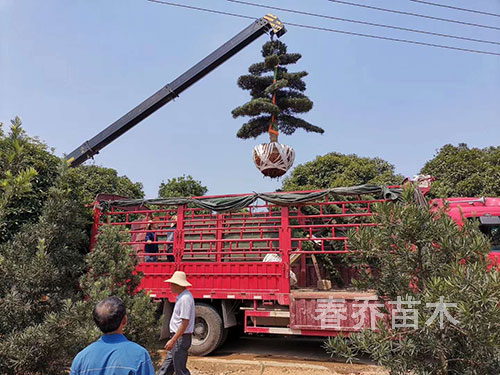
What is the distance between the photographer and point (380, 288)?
3.32 metres

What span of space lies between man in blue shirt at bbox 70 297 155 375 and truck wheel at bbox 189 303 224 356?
509cm

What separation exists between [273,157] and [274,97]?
1.82 meters

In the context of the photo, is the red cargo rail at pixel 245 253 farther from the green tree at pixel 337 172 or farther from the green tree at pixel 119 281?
the green tree at pixel 337 172

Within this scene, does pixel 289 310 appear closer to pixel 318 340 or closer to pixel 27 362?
pixel 318 340

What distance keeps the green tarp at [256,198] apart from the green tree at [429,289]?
2529 millimetres

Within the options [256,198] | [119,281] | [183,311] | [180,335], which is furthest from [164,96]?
[180,335]

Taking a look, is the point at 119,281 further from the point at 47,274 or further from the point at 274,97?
the point at 274,97

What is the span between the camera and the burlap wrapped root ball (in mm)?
7367

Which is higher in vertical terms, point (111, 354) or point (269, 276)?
point (269, 276)

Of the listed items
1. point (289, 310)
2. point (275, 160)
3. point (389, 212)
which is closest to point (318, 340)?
point (289, 310)

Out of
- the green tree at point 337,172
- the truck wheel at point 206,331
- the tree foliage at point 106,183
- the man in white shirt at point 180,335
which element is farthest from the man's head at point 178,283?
the tree foliage at point 106,183

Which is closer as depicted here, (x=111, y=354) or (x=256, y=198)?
(x=111, y=354)

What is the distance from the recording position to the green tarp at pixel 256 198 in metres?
6.15

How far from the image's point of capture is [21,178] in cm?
367
